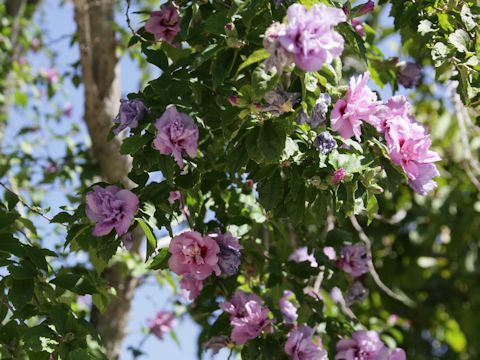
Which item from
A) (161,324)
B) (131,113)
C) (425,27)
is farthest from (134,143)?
(161,324)

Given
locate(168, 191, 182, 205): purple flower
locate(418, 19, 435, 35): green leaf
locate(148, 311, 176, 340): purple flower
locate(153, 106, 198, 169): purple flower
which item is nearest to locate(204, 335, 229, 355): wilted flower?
locate(168, 191, 182, 205): purple flower

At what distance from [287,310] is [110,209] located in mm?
615

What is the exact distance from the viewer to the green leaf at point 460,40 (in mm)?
1559

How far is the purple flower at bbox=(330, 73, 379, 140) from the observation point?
4.63 feet

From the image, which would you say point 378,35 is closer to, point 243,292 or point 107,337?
point 107,337

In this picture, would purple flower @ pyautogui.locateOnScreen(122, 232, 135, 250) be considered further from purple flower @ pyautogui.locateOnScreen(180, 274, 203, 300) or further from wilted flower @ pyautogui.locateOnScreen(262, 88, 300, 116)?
wilted flower @ pyautogui.locateOnScreen(262, 88, 300, 116)

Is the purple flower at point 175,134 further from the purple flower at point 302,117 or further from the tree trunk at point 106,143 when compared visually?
the tree trunk at point 106,143

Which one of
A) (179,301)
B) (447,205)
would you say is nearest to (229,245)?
(179,301)

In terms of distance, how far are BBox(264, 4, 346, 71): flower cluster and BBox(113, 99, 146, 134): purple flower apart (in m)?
0.35

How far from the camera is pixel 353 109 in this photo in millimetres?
1412

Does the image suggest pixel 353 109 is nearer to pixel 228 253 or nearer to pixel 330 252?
pixel 228 253

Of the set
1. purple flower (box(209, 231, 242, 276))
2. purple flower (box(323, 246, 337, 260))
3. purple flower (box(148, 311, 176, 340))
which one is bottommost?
purple flower (box(148, 311, 176, 340))

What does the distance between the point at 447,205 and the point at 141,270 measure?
5.28 feet

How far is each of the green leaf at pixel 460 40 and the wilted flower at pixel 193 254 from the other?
23.9 inches
